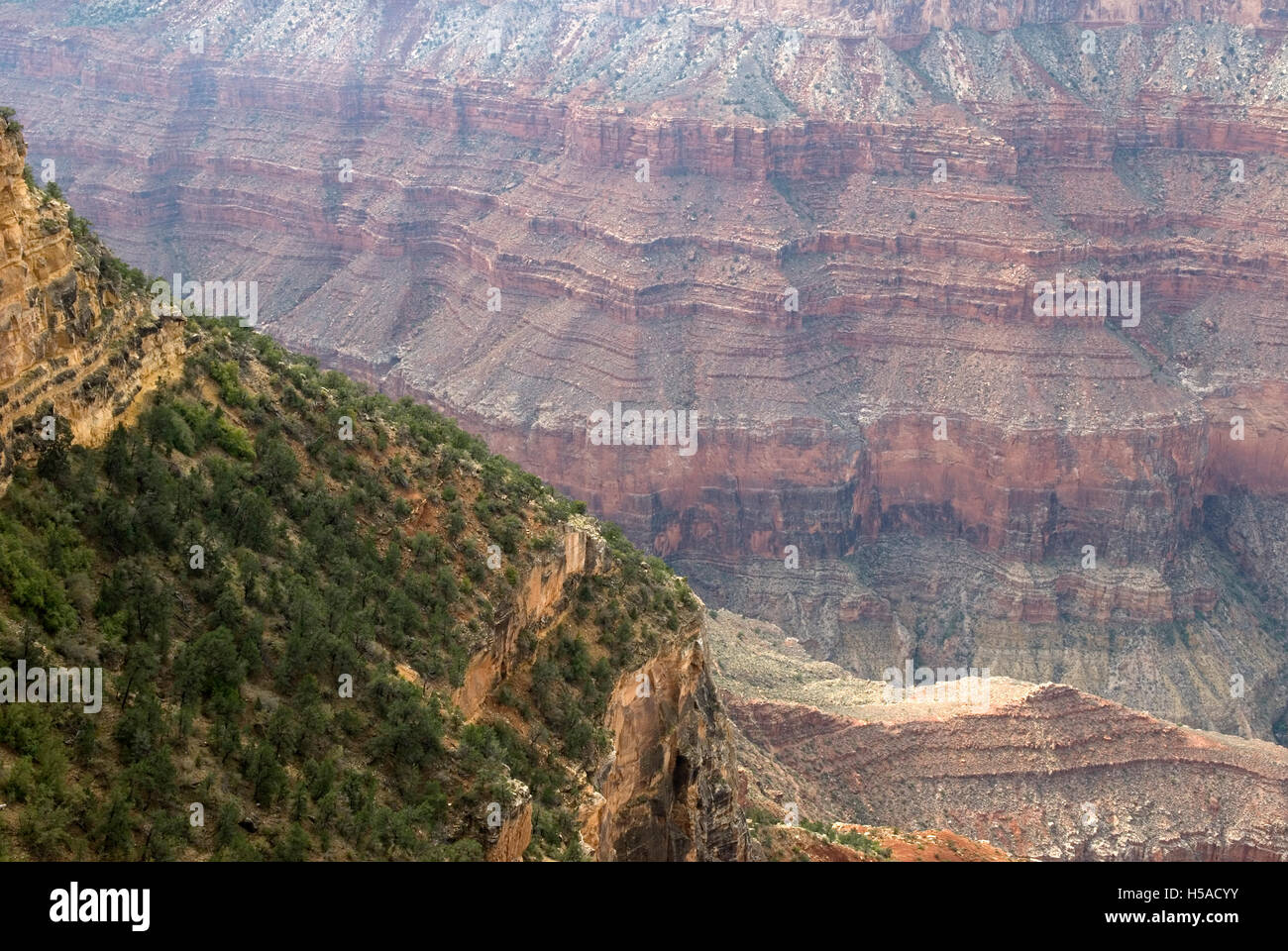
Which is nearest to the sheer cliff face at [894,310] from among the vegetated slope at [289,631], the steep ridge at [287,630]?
the steep ridge at [287,630]

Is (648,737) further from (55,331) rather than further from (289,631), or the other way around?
(55,331)

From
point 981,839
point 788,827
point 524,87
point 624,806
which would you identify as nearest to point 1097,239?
point 524,87

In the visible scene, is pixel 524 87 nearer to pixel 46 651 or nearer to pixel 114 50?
pixel 114 50

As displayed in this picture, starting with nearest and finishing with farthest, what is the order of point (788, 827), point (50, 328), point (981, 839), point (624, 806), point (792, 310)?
point (50, 328) < point (624, 806) < point (788, 827) < point (981, 839) < point (792, 310)

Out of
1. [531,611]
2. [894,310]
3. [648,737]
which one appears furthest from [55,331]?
[894,310]

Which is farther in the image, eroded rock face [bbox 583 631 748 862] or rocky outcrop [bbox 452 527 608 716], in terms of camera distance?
eroded rock face [bbox 583 631 748 862]

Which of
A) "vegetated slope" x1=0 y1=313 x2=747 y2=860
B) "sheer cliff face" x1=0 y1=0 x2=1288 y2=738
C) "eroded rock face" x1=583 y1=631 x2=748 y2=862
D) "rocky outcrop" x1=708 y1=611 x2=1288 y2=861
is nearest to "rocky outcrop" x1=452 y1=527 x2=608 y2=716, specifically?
"vegetated slope" x1=0 y1=313 x2=747 y2=860

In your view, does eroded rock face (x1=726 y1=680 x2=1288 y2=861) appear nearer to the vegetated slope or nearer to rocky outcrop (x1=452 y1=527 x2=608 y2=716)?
the vegetated slope
